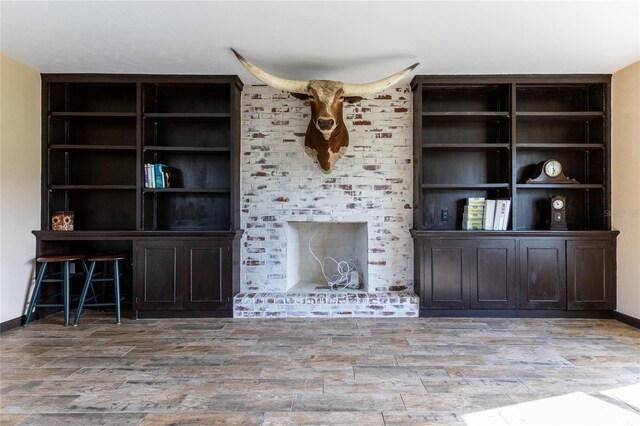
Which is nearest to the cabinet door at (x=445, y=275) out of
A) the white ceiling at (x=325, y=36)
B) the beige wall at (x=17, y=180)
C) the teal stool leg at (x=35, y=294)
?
the white ceiling at (x=325, y=36)

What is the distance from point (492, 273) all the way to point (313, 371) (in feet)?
7.32

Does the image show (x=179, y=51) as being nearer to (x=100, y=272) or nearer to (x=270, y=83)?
(x=270, y=83)

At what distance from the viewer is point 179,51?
10.9ft

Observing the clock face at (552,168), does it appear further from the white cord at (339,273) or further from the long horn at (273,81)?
the long horn at (273,81)

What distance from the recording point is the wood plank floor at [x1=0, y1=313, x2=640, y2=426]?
199 cm

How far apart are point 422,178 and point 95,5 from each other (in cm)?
320

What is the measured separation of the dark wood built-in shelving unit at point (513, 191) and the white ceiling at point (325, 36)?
1.36 feet

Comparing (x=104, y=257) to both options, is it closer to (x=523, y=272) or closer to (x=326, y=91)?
(x=326, y=91)

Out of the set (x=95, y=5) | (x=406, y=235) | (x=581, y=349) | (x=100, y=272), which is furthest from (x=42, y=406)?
(x=581, y=349)

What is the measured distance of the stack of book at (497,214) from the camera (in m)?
3.81

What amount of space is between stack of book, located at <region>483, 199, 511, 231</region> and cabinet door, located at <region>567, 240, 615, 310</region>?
651mm

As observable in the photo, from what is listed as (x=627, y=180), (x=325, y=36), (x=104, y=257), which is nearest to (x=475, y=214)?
(x=627, y=180)

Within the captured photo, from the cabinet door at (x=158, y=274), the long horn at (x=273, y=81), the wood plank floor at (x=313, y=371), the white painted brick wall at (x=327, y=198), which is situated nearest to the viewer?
the wood plank floor at (x=313, y=371)

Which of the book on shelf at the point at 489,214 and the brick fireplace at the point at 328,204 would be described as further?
the brick fireplace at the point at 328,204
